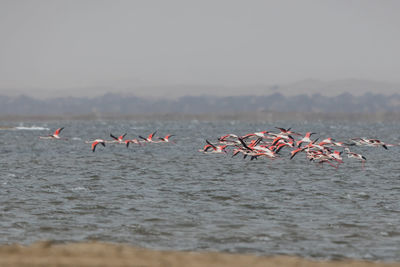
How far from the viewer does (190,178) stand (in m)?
39.9

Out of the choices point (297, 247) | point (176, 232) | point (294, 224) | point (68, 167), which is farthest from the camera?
point (68, 167)

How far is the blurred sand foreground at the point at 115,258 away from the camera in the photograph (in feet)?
45.9

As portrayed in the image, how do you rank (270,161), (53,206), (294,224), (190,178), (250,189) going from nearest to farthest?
(294,224)
(53,206)
(250,189)
(190,178)
(270,161)

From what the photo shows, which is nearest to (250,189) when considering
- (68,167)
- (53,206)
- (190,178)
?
(190,178)

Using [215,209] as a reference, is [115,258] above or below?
above

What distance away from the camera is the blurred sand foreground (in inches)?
551

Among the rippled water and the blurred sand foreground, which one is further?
the rippled water

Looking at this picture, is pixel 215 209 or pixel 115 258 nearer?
pixel 115 258

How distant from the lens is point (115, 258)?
14570 millimetres

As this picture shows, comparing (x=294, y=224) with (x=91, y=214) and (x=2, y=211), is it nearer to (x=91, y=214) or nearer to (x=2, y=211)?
(x=91, y=214)

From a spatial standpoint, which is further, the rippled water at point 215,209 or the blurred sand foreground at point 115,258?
the rippled water at point 215,209

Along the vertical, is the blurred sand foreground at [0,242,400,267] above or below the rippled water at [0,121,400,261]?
above

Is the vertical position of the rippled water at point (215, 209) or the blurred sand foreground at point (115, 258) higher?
the blurred sand foreground at point (115, 258)

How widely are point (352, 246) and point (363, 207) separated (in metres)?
8.24
